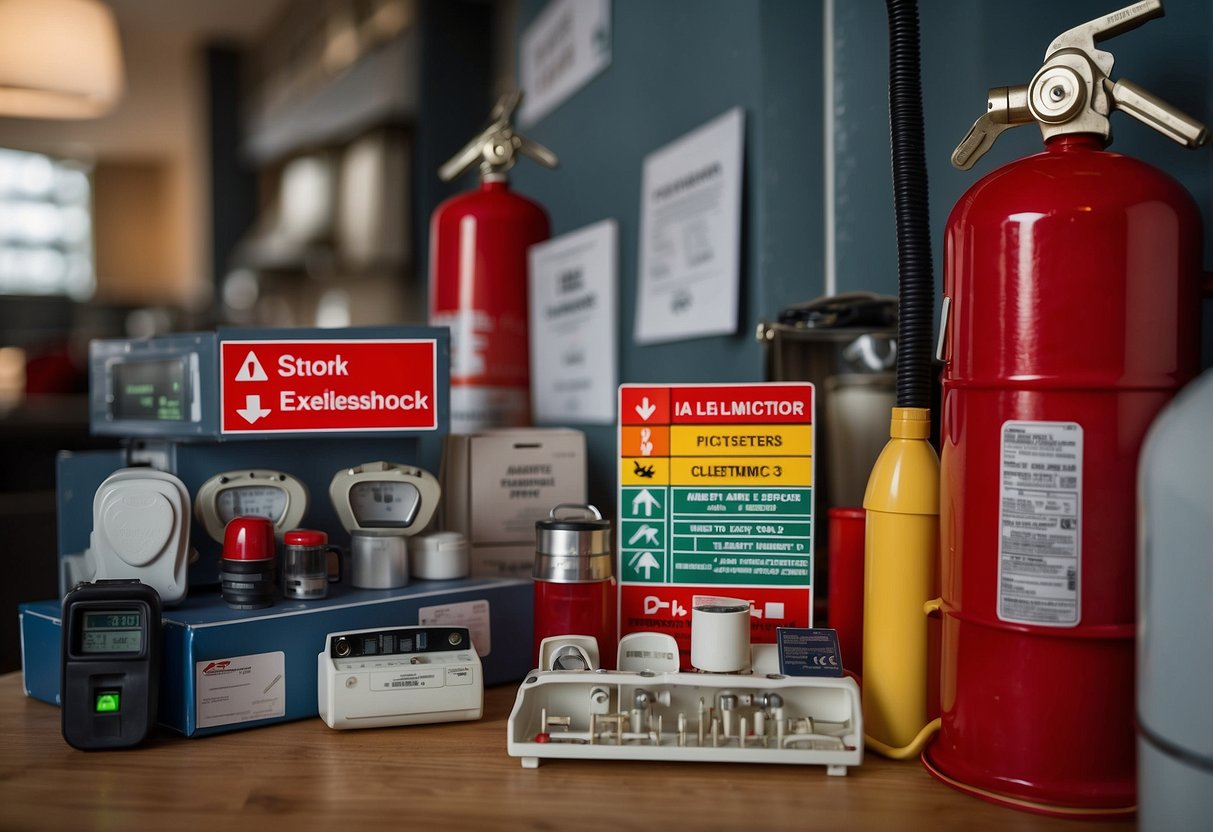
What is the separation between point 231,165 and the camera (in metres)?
6.17

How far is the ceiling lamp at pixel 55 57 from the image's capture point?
2869 millimetres

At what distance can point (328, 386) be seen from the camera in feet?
3.47

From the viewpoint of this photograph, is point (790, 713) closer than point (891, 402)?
Yes

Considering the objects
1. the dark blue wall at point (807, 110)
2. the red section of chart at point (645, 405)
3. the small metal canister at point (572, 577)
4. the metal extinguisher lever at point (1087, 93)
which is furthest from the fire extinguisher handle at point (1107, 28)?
the small metal canister at point (572, 577)

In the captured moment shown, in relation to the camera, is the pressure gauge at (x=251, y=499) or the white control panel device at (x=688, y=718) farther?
the pressure gauge at (x=251, y=499)

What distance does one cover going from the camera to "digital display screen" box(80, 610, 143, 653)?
86 centimetres

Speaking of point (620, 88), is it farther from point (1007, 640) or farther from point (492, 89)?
point (492, 89)

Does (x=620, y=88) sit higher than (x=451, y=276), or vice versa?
(x=620, y=88)

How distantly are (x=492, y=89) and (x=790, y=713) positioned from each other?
135 inches

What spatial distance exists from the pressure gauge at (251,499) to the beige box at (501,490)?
21cm

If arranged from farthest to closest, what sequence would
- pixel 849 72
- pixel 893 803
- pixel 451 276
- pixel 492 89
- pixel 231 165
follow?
pixel 231 165, pixel 492 89, pixel 451 276, pixel 849 72, pixel 893 803

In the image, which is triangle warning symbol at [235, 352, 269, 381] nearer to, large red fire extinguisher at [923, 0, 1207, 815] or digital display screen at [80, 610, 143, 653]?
digital display screen at [80, 610, 143, 653]

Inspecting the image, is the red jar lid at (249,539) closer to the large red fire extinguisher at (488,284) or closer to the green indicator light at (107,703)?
the green indicator light at (107,703)

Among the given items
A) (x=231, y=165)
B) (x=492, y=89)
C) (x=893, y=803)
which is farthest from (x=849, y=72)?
(x=231, y=165)
